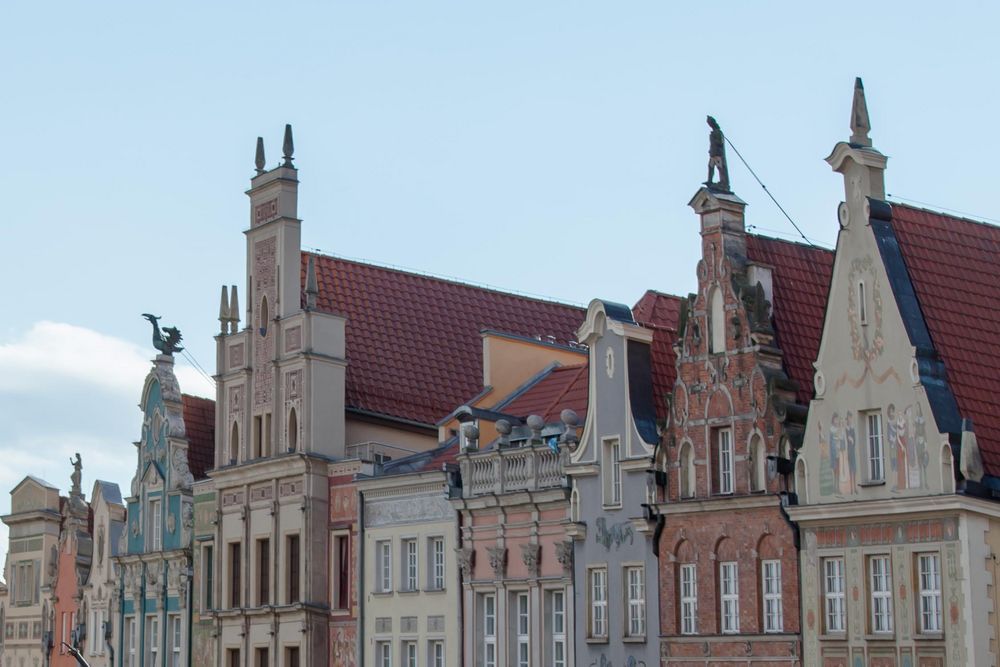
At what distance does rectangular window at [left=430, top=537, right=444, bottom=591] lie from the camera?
59.1 metres

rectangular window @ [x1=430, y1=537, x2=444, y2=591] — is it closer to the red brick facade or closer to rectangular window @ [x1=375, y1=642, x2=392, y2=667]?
rectangular window @ [x1=375, y1=642, x2=392, y2=667]

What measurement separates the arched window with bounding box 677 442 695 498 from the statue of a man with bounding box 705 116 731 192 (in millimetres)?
6367

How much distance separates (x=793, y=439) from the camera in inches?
1884

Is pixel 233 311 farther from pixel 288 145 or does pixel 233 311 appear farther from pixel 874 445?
pixel 874 445

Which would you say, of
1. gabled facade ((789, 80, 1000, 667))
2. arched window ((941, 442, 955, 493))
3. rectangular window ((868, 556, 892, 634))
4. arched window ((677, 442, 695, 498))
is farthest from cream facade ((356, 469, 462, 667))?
arched window ((941, 442, 955, 493))

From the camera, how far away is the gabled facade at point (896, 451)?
43.8 meters

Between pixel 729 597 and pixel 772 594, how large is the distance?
1.43 metres

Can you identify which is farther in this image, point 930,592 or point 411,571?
point 411,571

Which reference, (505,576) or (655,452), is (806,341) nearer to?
(655,452)

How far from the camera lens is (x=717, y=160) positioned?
52031 mm

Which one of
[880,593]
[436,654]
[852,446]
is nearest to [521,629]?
[436,654]

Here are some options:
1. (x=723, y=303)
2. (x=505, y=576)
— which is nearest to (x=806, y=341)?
(x=723, y=303)

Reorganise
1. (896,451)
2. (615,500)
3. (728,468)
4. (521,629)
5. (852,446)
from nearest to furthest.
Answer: (896,451) < (852,446) < (728,468) < (615,500) < (521,629)

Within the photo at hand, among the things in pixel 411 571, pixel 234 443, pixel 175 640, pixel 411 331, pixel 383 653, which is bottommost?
pixel 383 653
